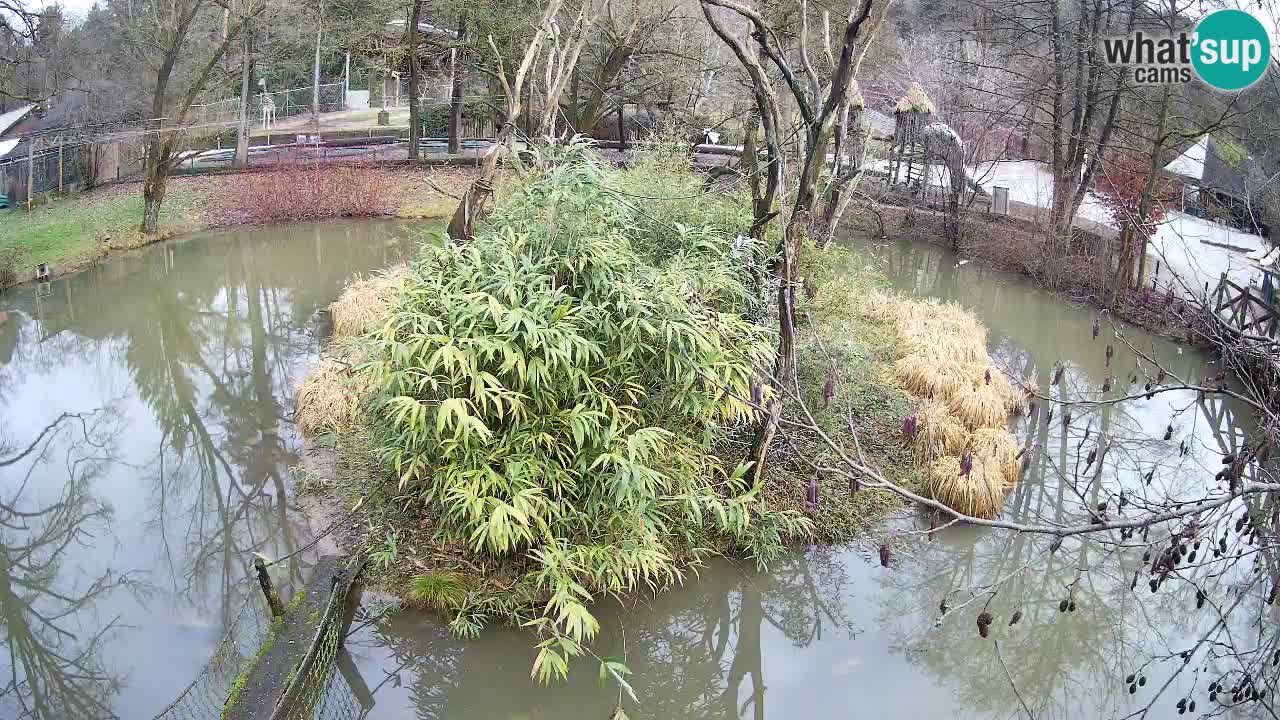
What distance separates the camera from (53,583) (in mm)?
5984

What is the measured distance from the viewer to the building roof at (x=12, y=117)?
1833 cm

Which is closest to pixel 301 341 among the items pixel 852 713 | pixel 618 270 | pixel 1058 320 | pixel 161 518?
pixel 161 518

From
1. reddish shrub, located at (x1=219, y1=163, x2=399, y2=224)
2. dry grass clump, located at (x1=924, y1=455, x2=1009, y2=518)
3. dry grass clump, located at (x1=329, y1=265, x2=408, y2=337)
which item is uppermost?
reddish shrub, located at (x1=219, y1=163, x2=399, y2=224)

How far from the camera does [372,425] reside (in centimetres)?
603

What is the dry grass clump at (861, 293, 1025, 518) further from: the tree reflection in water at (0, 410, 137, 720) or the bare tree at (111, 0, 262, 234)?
the bare tree at (111, 0, 262, 234)

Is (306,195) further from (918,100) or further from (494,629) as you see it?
(494,629)

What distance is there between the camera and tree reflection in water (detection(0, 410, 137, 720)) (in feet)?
16.6

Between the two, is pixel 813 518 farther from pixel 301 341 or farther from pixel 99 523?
pixel 301 341

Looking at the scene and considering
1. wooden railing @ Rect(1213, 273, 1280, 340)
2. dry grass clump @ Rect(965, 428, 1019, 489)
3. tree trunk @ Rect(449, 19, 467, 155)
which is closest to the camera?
wooden railing @ Rect(1213, 273, 1280, 340)

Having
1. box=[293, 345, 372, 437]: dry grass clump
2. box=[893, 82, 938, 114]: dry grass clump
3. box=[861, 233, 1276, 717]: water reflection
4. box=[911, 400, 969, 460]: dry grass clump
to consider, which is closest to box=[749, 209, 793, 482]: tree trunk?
box=[861, 233, 1276, 717]: water reflection

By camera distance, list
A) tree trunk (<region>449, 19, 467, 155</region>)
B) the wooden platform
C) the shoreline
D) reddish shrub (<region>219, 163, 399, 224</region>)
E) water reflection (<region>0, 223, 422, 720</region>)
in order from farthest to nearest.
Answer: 1. tree trunk (<region>449, 19, 467, 155</region>)
2. reddish shrub (<region>219, 163, 399, 224</region>)
3. the shoreline
4. water reflection (<region>0, 223, 422, 720</region>)
5. the wooden platform

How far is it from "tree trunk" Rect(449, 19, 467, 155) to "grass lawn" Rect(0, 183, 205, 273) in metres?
5.38

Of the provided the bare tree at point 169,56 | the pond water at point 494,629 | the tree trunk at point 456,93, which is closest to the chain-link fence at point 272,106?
the bare tree at point 169,56

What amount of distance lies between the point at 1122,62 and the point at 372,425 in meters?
10.0
